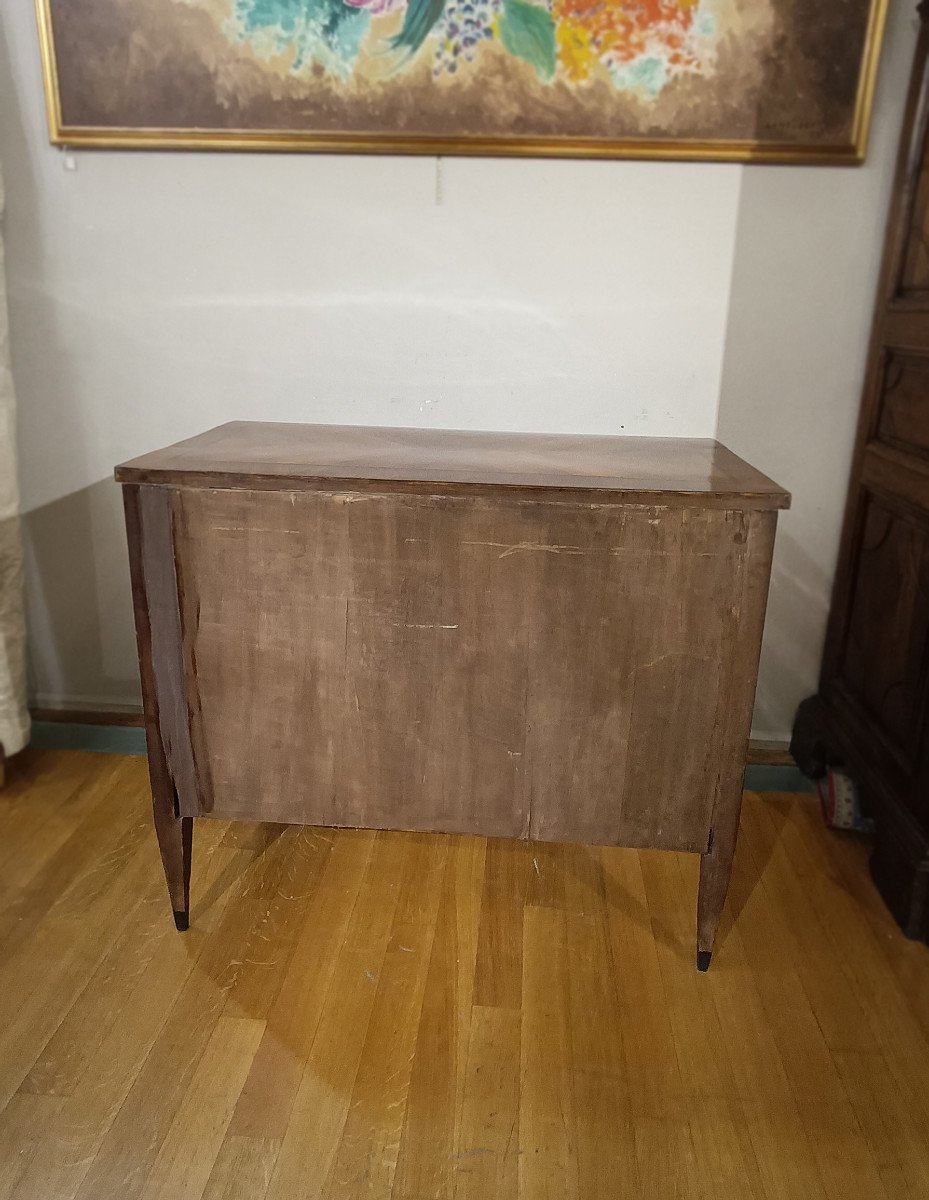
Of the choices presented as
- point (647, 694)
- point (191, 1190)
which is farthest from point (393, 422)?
point (191, 1190)

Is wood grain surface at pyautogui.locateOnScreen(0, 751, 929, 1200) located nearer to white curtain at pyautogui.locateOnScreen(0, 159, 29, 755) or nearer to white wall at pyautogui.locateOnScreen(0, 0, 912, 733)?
white curtain at pyautogui.locateOnScreen(0, 159, 29, 755)

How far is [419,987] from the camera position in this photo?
4.43 feet

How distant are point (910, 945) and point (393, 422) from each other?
1317mm

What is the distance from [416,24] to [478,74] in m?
0.14

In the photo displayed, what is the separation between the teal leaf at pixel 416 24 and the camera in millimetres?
1558

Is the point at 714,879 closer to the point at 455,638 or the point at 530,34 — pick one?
the point at 455,638

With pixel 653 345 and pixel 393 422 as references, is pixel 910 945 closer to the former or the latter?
pixel 653 345

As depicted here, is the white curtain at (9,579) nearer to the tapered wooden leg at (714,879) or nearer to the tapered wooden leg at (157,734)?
the tapered wooden leg at (157,734)

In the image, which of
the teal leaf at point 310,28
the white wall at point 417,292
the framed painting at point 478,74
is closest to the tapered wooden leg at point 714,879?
the white wall at point 417,292

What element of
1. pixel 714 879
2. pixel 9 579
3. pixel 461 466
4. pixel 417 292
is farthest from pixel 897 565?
pixel 9 579

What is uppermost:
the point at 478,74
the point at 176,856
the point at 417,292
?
the point at 478,74

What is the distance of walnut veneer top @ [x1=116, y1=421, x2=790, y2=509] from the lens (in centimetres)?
115

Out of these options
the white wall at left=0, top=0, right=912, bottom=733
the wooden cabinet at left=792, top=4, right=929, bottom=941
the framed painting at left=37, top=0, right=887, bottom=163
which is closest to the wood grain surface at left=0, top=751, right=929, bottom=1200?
the wooden cabinet at left=792, top=4, right=929, bottom=941

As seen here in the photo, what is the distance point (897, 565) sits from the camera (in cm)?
160
